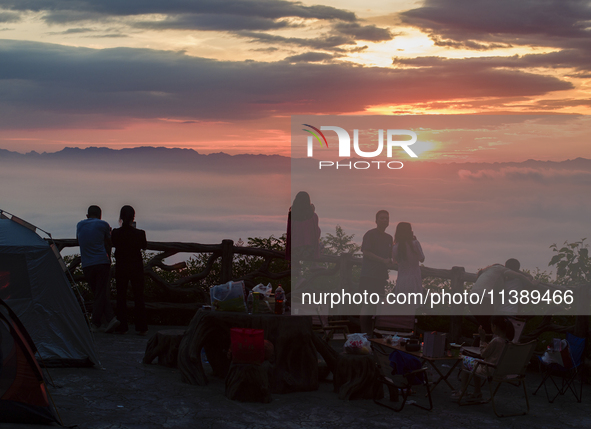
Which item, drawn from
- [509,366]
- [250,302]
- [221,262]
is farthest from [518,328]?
[221,262]

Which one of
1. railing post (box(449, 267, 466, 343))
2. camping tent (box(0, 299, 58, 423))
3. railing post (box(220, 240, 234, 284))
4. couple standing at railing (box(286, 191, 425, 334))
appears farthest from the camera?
railing post (box(220, 240, 234, 284))

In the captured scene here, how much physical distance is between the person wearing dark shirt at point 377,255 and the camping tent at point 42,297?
397 centimetres

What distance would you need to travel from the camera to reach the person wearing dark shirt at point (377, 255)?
31.7ft

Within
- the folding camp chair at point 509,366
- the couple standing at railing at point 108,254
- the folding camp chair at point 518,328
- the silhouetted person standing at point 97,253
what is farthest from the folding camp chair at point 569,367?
the silhouetted person standing at point 97,253

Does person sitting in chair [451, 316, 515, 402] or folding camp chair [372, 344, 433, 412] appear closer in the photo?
folding camp chair [372, 344, 433, 412]

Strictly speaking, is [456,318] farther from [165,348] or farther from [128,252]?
[128,252]

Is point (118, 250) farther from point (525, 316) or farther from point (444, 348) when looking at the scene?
point (525, 316)

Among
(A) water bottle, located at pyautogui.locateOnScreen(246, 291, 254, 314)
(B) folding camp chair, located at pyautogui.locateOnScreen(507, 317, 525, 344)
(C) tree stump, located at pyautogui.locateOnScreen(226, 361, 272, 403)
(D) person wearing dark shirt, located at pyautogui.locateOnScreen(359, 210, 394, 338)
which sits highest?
(D) person wearing dark shirt, located at pyautogui.locateOnScreen(359, 210, 394, 338)

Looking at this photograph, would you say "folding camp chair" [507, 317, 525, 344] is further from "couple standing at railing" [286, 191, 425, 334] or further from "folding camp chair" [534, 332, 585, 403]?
"couple standing at railing" [286, 191, 425, 334]

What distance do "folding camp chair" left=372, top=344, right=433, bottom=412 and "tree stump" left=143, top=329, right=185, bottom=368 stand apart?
265cm

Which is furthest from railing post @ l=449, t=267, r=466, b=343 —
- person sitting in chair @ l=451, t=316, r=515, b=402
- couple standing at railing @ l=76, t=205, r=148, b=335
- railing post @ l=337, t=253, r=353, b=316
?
couple standing at railing @ l=76, t=205, r=148, b=335

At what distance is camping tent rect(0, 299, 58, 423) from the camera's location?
6195 millimetres

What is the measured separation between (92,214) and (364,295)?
14.5 feet

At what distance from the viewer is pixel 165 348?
8594 mm
